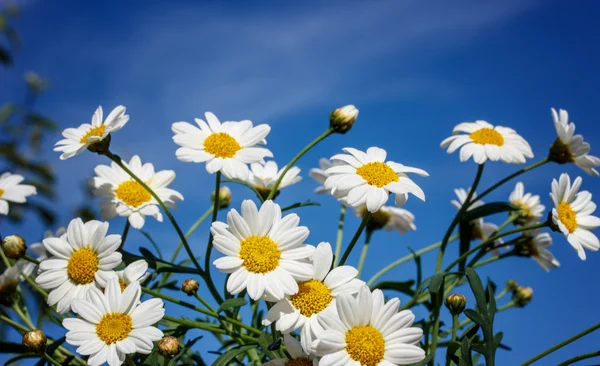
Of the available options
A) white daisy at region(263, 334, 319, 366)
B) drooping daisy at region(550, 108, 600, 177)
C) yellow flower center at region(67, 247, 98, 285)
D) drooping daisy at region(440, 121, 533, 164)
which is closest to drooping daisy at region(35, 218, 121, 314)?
yellow flower center at region(67, 247, 98, 285)

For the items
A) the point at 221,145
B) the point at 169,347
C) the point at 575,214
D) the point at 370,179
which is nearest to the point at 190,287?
the point at 169,347

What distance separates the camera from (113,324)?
100 cm

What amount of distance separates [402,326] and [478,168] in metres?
0.51

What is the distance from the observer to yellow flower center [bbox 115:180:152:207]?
1312 mm

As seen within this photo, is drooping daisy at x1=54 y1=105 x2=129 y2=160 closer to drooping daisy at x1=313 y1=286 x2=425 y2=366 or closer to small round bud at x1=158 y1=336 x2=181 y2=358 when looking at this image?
small round bud at x1=158 y1=336 x2=181 y2=358

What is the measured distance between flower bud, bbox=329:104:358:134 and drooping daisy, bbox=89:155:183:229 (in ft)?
1.21

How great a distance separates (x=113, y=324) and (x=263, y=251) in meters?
0.26

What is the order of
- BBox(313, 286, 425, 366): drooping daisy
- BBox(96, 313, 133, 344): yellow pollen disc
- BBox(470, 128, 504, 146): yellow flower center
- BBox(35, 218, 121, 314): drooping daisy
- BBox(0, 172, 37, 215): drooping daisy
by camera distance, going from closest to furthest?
BBox(313, 286, 425, 366): drooping daisy, BBox(96, 313, 133, 344): yellow pollen disc, BBox(35, 218, 121, 314): drooping daisy, BBox(470, 128, 504, 146): yellow flower center, BBox(0, 172, 37, 215): drooping daisy

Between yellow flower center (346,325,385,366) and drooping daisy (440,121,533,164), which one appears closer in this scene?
yellow flower center (346,325,385,366)

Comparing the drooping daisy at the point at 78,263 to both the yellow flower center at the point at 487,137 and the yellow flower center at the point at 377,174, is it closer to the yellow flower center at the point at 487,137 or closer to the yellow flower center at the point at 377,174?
the yellow flower center at the point at 377,174

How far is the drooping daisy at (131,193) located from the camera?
4.19 feet

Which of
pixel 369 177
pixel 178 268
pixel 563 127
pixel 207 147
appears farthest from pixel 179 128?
pixel 563 127

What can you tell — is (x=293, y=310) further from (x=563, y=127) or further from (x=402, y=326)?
(x=563, y=127)

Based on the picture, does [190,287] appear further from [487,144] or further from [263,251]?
[487,144]
